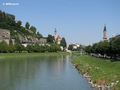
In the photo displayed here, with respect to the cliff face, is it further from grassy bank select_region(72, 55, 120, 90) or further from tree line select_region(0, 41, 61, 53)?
grassy bank select_region(72, 55, 120, 90)

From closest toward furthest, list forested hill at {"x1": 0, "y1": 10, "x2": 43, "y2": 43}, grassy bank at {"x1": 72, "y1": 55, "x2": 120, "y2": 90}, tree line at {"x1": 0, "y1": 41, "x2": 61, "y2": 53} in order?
grassy bank at {"x1": 72, "y1": 55, "x2": 120, "y2": 90} < tree line at {"x1": 0, "y1": 41, "x2": 61, "y2": 53} < forested hill at {"x1": 0, "y1": 10, "x2": 43, "y2": 43}

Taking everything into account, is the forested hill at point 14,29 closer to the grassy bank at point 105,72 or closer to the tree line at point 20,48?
the tree line at point 20,48

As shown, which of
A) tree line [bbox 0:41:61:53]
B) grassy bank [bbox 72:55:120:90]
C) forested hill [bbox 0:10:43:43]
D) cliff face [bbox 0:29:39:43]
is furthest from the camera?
forested hill [bbox 0:10:43:43]

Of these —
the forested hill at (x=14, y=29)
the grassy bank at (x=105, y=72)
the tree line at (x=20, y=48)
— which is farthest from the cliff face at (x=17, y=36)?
the grassy bank at (x=105, y=72)

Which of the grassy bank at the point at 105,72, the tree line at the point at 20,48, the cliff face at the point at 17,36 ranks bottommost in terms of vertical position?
the grassy bank at the point at 105,72

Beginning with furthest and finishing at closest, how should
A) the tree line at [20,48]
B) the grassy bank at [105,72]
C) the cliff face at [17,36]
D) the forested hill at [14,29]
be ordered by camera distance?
the forested hill at [14,29]
the cliff face at [17,36]
the tree line at [20,48]
the grassy bank at [105,72]

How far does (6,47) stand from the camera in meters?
87.2

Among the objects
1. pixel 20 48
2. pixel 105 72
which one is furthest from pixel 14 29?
pixel 105 72

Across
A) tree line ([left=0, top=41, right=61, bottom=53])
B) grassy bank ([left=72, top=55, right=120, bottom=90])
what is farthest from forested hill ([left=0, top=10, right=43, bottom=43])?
grassy bank ([left=72, top=55, right=120, bottom=90])

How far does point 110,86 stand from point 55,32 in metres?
172

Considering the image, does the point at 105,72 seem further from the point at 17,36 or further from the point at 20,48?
the point at 17,36

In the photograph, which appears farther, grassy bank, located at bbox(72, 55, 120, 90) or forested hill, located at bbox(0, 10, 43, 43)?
forested hill, located at bbox(0, 10, 43, 43)

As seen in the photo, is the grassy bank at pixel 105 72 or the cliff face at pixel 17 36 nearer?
the grassy bank at pixel 105 72

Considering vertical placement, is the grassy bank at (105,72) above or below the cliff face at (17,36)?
below
